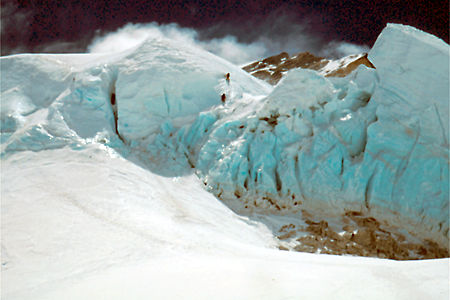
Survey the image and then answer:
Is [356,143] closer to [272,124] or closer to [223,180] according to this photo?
[272,124]

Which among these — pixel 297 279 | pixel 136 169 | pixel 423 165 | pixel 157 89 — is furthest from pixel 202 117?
pixel 297 279

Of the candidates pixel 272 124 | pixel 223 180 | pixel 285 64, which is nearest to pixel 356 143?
pixel 272 124

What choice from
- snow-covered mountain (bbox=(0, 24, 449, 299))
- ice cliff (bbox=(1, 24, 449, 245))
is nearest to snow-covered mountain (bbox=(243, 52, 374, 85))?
ice cliff (bbox=(1, 24, 449, 245))

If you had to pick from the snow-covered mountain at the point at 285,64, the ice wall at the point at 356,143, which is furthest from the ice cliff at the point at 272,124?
the snow-covered mountain at the point at 285,64

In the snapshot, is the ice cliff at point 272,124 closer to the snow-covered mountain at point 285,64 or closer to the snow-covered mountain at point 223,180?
the snow-covered mountain at point 223,180

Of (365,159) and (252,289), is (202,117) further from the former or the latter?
(252,289)

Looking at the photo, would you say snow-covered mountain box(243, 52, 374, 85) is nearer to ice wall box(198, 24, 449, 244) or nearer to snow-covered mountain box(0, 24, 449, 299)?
snow-covered mountain box(0, 24, 449, 299)
